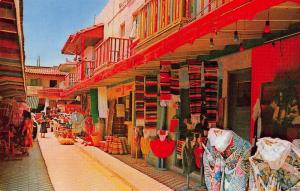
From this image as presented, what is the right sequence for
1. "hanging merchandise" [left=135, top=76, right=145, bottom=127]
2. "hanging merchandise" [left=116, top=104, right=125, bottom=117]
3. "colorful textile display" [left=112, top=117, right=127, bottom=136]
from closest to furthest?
"hanging merchandise" [left=135, top=76, right=145, bottom=127] < "hanging merchandise" [left=116, top=104, right=125, bottom=117] < "colorful textile display" [left=112, top=117, right=127, bottom=136]

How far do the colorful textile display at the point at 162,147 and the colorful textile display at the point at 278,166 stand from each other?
5215 millimetres

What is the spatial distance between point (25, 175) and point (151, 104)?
414 cm

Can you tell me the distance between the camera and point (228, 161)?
5.93 m

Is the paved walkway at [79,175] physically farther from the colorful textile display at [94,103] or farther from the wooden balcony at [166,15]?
the wooden balcony at [166,15]

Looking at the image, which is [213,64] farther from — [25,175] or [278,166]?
[25,175]

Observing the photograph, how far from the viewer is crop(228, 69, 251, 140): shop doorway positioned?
8.08 meters

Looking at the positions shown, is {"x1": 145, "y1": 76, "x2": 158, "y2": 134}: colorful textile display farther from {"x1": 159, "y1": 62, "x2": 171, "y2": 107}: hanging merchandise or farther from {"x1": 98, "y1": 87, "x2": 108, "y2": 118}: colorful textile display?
{"x1": 98, "y1": 87, "x2": 108, "y2": 118}: colorful textile display

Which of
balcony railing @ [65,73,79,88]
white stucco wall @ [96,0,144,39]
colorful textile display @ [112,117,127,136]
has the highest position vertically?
white stucco wall @ [96,0,144,39]

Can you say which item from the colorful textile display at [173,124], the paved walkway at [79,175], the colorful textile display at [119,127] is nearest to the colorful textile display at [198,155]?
the paved walkway at [79,175]

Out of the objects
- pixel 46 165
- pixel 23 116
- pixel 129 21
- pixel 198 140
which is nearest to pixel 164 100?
pixel 198 140

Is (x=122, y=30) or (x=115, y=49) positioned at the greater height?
(x=122, y=30)

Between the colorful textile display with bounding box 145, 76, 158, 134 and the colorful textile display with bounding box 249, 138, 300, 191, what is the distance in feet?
21.7

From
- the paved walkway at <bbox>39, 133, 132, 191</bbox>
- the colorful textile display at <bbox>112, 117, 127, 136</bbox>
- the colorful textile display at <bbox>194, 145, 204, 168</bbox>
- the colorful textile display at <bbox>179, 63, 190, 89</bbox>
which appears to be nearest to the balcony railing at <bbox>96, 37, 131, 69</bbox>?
the colorful textile display at <bbox>112, 117, 127, 136</bbox>

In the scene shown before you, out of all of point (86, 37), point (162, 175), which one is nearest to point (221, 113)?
point (162, 175)
